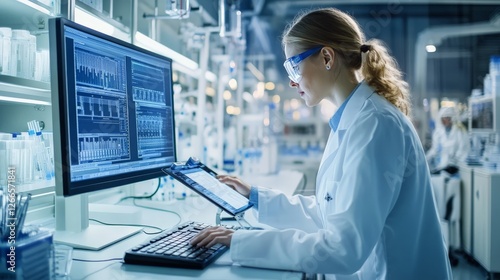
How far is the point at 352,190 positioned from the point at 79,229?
77cm

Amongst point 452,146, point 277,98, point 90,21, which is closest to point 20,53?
point 90,21

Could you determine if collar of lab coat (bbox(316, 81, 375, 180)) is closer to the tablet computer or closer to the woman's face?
the woman's face

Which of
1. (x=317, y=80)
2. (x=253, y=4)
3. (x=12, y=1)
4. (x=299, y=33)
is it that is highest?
(x=253, y=4)

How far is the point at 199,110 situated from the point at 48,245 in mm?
1866

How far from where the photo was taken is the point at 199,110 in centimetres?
254

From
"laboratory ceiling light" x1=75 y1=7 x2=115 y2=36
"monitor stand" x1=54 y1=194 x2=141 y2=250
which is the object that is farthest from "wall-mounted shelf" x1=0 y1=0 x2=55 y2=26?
"monitor stand" x1=54 y1=194 x2=141 y2=250

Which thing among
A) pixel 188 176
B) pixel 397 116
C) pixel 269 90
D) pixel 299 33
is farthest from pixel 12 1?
pixel 269 90

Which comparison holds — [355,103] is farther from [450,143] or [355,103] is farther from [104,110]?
[450,143]

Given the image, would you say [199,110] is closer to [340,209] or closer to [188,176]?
[188,176]

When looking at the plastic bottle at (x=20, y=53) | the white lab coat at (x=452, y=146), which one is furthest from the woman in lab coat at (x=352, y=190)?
the white lab coat at (x=452, y=146)

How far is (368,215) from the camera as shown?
0.82 metres

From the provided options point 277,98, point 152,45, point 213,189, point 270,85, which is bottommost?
point 213,189

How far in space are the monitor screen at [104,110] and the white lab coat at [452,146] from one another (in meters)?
3.62

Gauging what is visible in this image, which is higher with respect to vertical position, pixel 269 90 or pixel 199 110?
pixel 269 90
